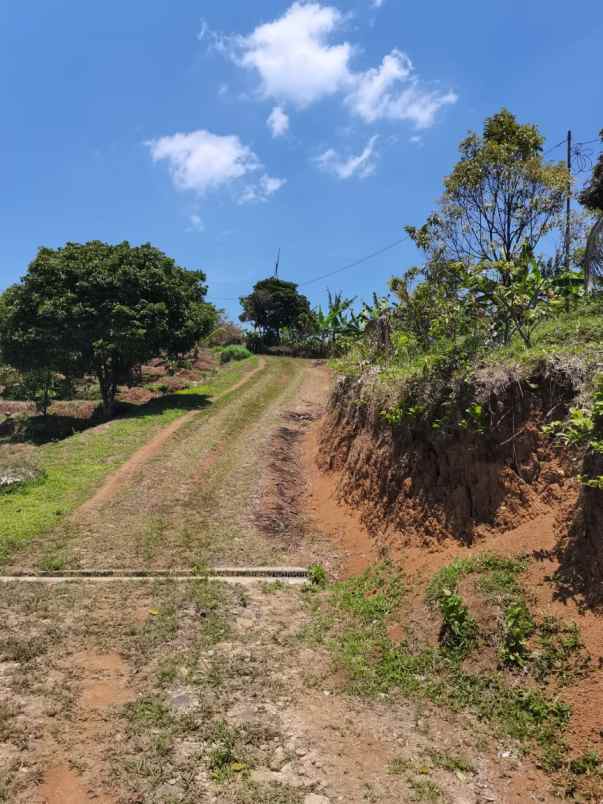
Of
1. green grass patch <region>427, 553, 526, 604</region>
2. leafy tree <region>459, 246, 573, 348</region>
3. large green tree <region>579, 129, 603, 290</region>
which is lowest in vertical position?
green grass patch <region>427, 553, 526, 604</region>

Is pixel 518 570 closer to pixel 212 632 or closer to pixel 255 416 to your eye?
pixel 212 632

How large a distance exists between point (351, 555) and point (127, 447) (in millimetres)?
9701

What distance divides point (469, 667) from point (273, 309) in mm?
45994

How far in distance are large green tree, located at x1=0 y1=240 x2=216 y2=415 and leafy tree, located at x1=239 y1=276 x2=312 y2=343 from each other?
26536mm

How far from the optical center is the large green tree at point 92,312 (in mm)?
Result: 21156

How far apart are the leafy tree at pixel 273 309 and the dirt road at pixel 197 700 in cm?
4032

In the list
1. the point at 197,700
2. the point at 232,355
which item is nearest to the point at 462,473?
the point at 197,700

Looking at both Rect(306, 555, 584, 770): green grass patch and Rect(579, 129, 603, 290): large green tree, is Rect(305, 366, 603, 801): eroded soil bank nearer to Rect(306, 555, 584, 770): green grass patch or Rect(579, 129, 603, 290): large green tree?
Rect(306, 555, 584, 770): green grass patch

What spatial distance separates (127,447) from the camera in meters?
17.1

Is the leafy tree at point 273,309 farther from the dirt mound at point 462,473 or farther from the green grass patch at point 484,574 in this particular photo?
the green grass patch at point 484,574

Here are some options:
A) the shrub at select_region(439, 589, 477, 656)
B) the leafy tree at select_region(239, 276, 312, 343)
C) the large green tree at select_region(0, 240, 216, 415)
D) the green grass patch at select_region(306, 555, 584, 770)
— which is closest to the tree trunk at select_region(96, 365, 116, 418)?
the large green tree at select_region(0, 240, 216, 415)

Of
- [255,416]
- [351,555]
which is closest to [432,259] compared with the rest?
[255,416]

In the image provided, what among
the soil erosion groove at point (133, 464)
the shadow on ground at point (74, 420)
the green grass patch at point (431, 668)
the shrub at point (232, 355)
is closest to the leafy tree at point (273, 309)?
the shrub at point (232, 355)

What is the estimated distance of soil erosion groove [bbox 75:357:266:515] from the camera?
40.3ft
